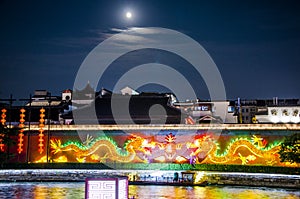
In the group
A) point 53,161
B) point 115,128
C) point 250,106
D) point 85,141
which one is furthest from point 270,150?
point 250,106

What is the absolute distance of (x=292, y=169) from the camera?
20031 mm

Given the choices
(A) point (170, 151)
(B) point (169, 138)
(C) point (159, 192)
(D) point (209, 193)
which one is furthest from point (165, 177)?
(B) point (169, 138)

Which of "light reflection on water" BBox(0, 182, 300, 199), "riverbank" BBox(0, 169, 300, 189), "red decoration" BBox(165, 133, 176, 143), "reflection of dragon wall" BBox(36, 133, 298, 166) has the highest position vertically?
"red decoration" BBox(165, 133, 176, 143)

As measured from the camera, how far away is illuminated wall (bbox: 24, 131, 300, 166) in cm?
2369

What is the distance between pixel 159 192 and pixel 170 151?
333 inches

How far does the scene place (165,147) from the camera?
81.0 feet

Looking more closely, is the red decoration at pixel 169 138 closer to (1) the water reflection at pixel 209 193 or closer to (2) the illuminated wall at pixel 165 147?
(2) the illuminated wall at pixel 165 147

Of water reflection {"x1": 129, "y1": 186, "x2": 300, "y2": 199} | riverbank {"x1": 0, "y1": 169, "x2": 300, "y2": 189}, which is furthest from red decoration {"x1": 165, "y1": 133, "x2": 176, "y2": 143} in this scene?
water reflection {"x1": 129, "y1": 186, "x2": 300, "y2": 199}

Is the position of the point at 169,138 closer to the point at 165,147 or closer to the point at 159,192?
the point at 165,147

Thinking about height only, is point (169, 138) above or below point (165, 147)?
above

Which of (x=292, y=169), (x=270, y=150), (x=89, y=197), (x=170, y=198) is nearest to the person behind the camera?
(x=89, y=197)

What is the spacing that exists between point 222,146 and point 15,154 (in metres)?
12.5

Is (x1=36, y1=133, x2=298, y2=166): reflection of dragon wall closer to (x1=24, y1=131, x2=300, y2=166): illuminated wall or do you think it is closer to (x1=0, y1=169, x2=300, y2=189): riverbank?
(x1=24, y1=131, x2=300, y2=166): illuminated wall

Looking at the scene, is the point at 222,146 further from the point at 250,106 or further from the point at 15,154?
the point at 250,106
